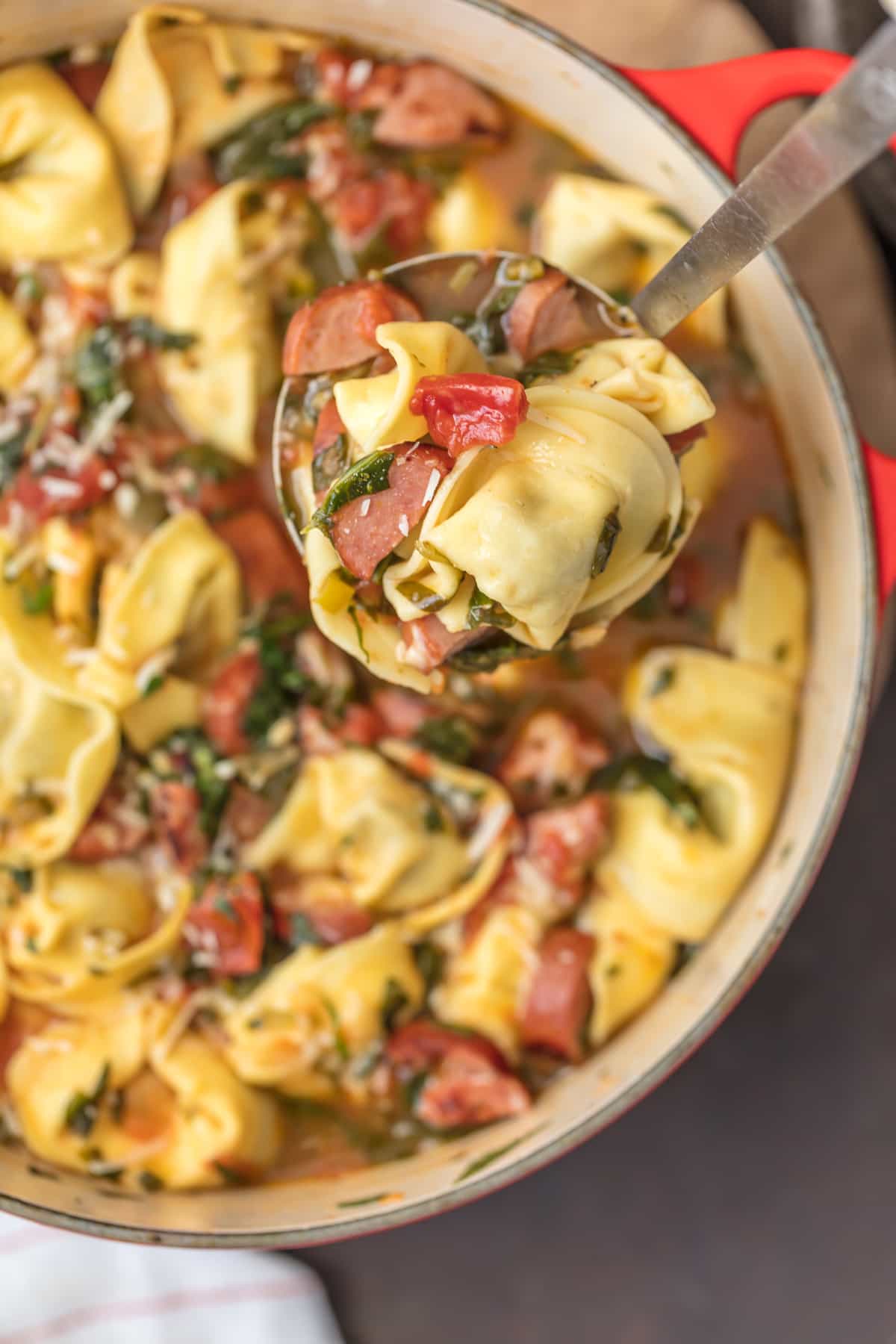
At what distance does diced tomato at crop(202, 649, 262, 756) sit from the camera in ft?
11.0

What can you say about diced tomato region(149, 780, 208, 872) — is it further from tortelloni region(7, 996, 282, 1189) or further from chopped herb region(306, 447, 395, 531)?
chopped herb region(306, 447, 395, 531)

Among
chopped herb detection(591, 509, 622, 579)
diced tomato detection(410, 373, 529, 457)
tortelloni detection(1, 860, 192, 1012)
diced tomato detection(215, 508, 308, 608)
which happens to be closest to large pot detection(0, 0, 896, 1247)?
tortelloni detection(1, 860, 192, 1012)

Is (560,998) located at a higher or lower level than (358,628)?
lower

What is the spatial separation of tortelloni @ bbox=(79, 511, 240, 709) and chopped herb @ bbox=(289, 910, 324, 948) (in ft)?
2.39

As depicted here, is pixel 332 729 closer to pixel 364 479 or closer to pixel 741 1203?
pixel 364 479

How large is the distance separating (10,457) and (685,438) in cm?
183

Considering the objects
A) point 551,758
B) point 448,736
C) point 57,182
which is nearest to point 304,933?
point 448,736

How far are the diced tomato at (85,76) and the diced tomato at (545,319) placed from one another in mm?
1576

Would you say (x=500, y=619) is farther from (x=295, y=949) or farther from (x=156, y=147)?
(x=156, y=147)

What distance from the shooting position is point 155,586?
10.9ft

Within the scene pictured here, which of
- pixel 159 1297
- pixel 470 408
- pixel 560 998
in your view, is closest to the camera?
pixel 470 408

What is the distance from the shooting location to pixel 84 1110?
10.8 feet

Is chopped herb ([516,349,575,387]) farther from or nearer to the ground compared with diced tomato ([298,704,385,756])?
farther from the ground

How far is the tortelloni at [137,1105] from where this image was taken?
3.31 meters
